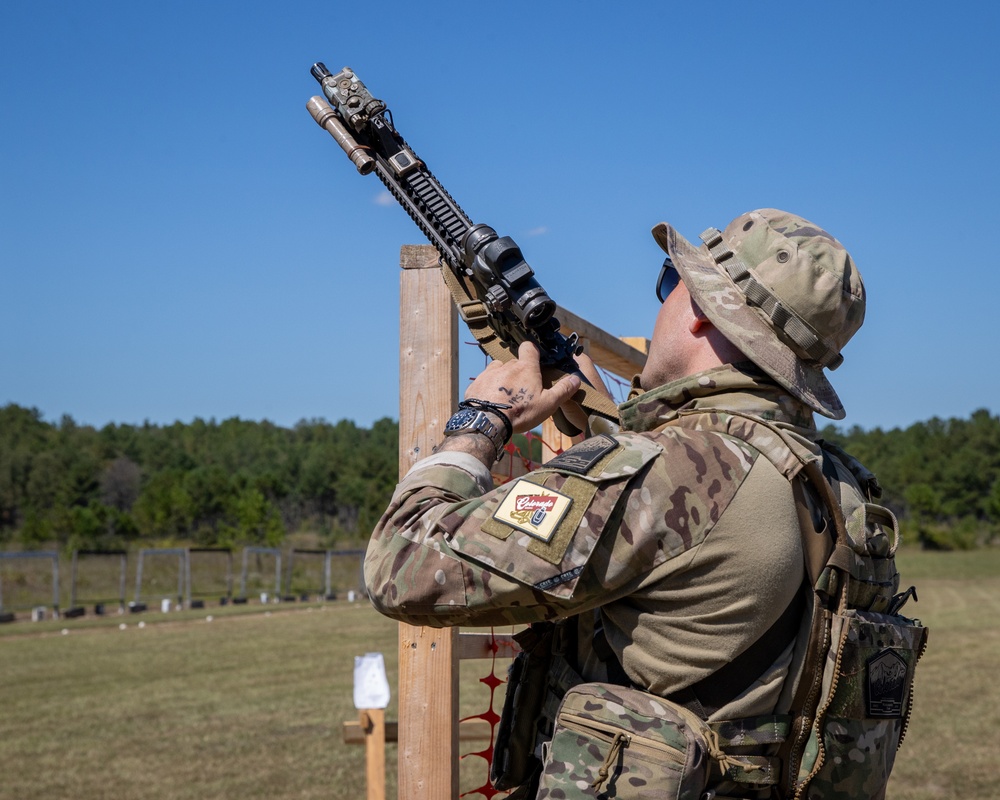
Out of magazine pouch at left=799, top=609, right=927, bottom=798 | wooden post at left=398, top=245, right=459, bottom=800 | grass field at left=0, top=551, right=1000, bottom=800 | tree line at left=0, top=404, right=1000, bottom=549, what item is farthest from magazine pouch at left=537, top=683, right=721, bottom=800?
tree line at left=0, top=404, right=1000, bottom=549

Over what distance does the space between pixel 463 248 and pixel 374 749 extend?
2.96 m

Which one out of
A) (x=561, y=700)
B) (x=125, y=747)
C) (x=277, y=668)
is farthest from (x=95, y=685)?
(x=561, y=700)

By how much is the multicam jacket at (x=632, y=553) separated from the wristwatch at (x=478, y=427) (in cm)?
25

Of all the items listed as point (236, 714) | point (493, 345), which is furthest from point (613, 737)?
point (236, 714)

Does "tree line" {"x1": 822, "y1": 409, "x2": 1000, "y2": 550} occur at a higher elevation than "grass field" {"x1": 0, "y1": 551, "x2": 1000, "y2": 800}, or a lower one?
higher

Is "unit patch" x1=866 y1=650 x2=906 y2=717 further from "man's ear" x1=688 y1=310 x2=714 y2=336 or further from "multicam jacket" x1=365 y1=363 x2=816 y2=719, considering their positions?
"man's ear" x1=688 y1=310 x2=714 y2=336

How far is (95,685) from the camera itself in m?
19.6

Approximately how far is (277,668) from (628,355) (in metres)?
18.4

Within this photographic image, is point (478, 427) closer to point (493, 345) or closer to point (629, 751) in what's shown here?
point (493, 345)

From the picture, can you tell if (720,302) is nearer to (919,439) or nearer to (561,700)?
(561,700)

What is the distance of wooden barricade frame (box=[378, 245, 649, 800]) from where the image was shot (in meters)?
3.41

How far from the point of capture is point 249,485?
86.9 meters

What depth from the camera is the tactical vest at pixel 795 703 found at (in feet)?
7.54

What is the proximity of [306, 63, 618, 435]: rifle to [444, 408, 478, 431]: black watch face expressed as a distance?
1.35ft
